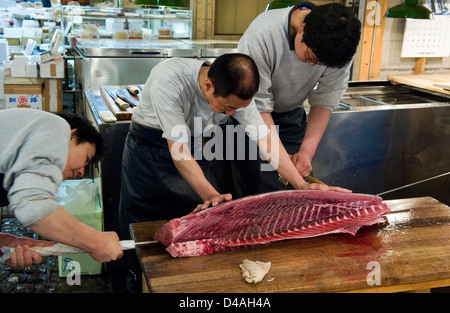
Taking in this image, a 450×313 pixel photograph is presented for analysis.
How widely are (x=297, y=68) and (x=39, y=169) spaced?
1765 millimetres

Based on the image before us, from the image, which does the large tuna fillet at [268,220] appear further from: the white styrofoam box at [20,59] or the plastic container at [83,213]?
the white styrofoam box at [20,59]

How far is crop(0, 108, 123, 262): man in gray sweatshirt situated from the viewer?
1712 mm

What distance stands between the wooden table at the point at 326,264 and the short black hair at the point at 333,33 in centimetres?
92

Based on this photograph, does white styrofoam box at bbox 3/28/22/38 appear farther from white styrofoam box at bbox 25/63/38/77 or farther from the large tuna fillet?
the large tuna fillet

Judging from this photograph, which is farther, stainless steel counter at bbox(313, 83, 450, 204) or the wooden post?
the wooden post

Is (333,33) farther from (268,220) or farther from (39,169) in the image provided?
(39,169)

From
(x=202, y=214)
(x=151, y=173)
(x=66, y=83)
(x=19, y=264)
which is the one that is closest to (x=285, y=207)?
→ (x=202, y=214)

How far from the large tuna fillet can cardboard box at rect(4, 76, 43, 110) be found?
5493 millimetres

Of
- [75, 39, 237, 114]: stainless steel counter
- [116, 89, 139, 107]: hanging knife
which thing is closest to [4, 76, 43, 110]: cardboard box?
[75, 39, 237, 114]: stainless steel counter

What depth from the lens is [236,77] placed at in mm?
2275

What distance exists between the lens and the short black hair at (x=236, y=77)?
7.47 feet

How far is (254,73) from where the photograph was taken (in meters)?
2.30
